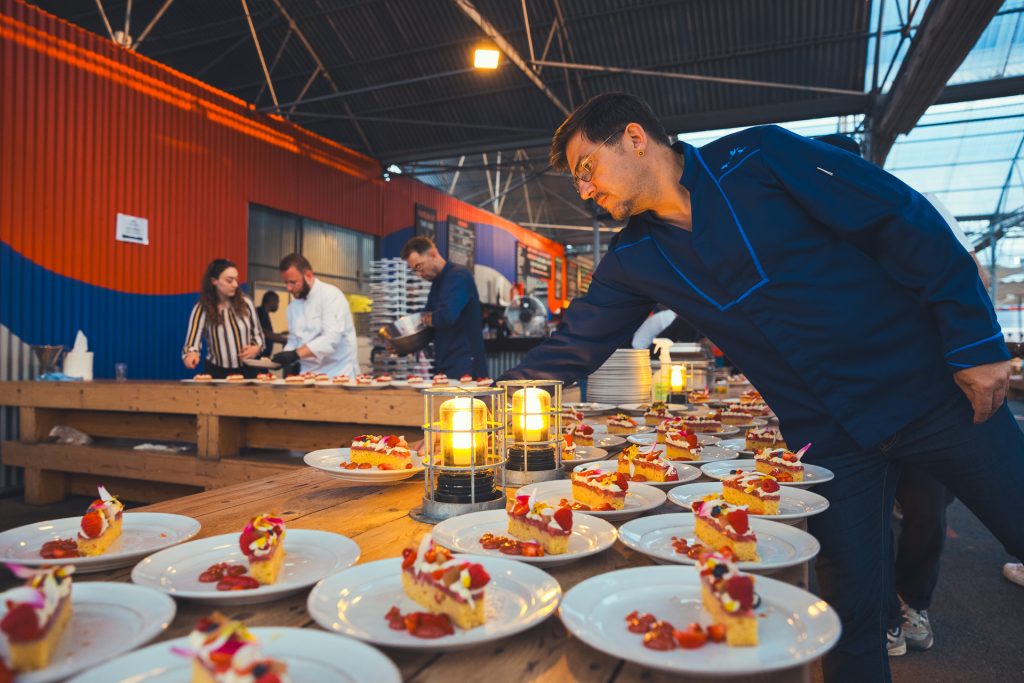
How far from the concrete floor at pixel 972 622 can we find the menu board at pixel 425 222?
8.00 m

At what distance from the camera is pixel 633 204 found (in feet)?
6.16

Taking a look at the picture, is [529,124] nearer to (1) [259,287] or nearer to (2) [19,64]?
(1) [259,287]

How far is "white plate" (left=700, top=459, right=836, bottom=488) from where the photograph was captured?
155 centimetres

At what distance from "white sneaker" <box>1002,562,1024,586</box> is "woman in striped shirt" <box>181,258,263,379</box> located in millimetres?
5283

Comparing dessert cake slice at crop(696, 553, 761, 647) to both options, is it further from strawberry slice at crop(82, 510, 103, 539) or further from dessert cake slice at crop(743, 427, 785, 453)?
dessert cake slice at crop(743, 427, 785, 453)

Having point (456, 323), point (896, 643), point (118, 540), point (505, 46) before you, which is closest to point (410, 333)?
point (456, 323)

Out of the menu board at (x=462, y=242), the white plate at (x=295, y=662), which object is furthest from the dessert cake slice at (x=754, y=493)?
the menu board at (x=462, y=242)

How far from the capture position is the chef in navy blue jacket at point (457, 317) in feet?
15.3

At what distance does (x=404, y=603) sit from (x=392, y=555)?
9.9 inches

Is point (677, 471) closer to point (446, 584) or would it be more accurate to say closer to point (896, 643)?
point (446, 584)

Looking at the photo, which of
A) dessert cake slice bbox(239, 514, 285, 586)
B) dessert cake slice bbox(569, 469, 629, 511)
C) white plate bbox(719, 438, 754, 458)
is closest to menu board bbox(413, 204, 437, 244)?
white plate bbox(719, 438, 754, 458)

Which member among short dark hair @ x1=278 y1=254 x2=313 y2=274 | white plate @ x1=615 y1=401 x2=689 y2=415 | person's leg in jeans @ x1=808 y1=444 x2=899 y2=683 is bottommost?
person's leg in jeans @ x1=808 y1=444 x2=899 y2=683

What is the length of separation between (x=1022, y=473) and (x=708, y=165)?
1094 mm

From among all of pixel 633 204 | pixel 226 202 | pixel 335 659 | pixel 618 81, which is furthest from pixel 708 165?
pixel 618 81
